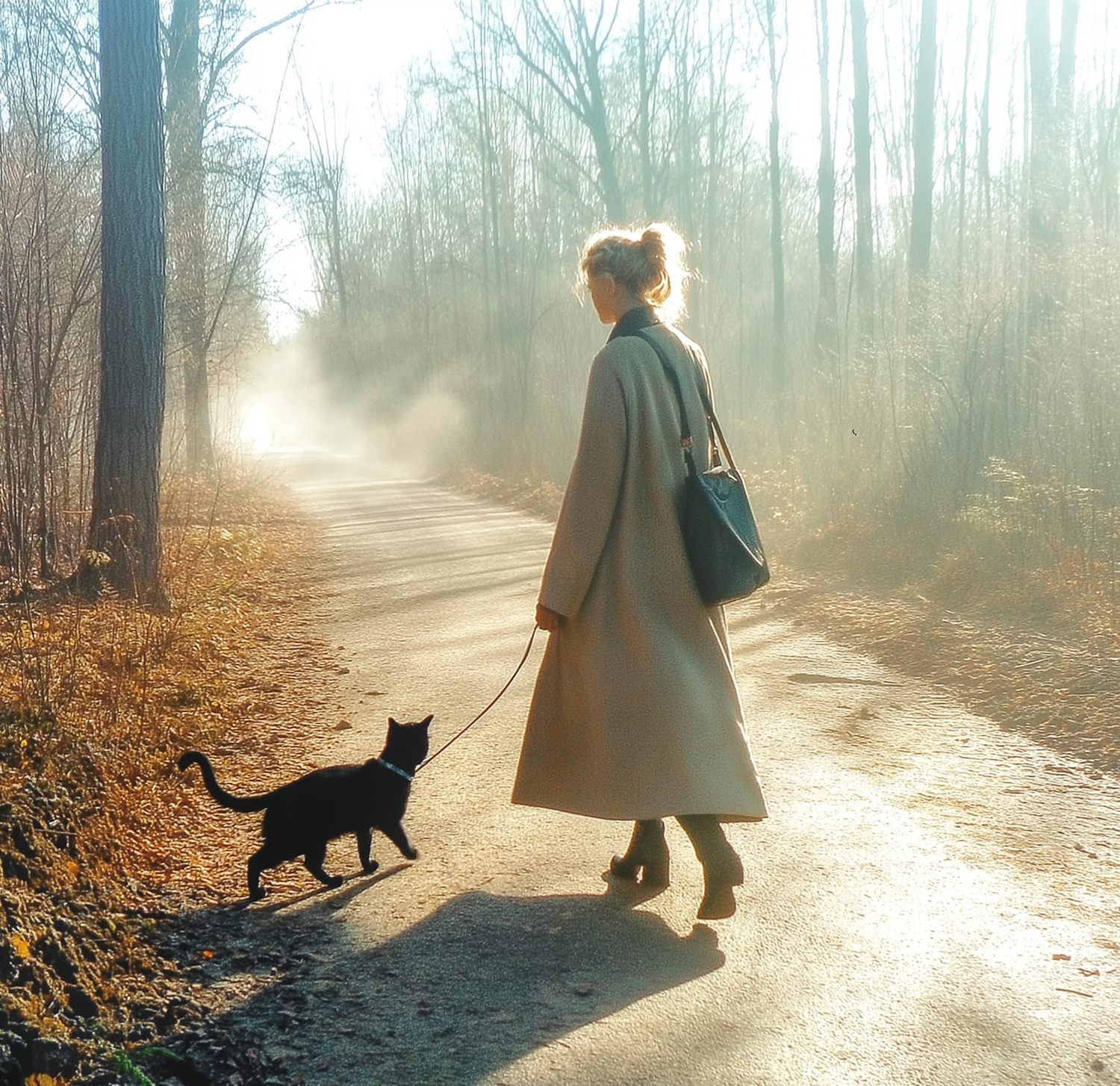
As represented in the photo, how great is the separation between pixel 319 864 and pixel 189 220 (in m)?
15.4

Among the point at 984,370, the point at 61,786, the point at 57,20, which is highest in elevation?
the point at 57,20

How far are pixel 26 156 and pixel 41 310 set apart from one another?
1178 mm

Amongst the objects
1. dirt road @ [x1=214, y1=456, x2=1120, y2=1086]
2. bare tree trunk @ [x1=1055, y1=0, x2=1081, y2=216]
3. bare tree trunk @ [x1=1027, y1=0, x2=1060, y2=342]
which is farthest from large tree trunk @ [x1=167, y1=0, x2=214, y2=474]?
dirt road @ [x1=214, y1=456, x2=1120, y2=1086]

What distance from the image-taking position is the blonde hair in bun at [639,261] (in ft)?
13.4

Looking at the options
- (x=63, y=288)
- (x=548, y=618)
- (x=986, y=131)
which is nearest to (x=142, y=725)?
(x=548, y=618)

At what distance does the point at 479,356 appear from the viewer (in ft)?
117

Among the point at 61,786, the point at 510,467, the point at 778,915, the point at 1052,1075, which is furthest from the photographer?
the point at 510,467

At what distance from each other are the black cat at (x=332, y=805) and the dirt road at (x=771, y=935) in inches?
7.9

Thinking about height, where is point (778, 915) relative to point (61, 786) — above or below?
below

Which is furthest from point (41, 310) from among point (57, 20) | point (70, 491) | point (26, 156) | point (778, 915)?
point (778, 915)

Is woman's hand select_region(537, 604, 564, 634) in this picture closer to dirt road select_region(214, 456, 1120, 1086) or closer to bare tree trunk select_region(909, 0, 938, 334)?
Answer: dirt road select_region(214, 456, 1120, 1086)

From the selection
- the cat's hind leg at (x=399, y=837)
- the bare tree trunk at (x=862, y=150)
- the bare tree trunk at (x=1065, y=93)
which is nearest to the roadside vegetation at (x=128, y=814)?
the cat's hind leg at (x=399, y=837)

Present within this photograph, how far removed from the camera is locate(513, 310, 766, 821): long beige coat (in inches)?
154

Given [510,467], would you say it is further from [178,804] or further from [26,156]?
[178,804]
